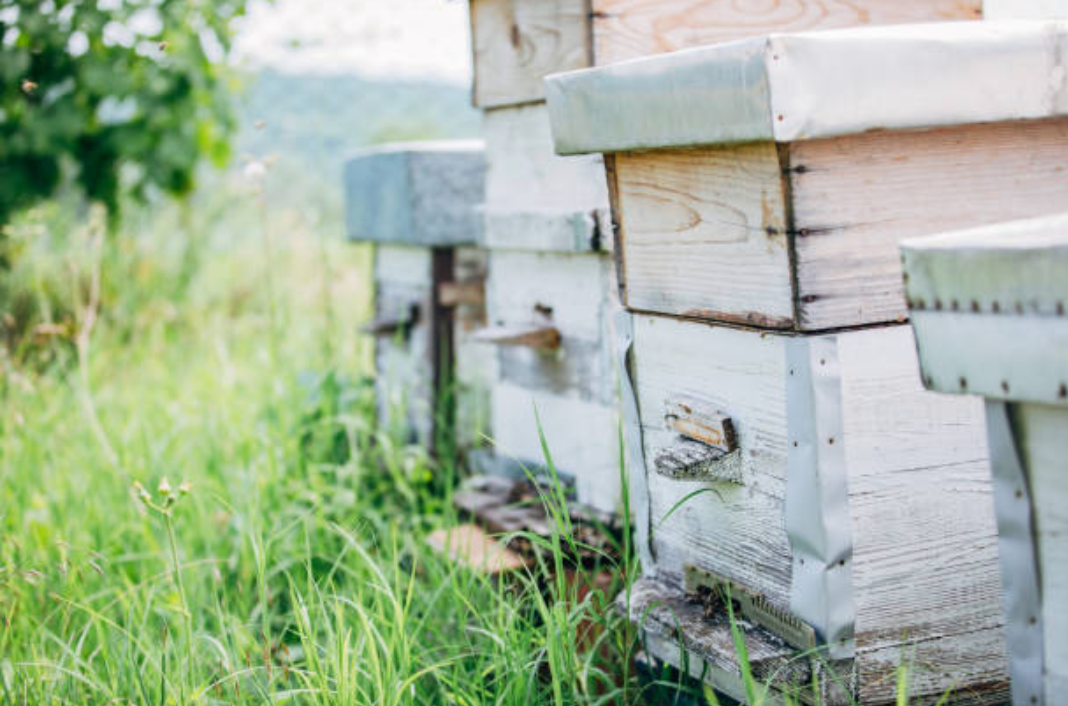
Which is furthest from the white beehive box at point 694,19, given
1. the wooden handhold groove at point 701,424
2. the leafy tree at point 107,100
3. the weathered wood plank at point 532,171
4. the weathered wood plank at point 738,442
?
the leafy tree at point 107,100

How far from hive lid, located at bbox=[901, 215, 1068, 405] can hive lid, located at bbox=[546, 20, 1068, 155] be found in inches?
13.1

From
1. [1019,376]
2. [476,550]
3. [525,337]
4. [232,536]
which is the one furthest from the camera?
[232,536]

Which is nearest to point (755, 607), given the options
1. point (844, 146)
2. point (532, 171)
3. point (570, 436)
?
point (844, 146)

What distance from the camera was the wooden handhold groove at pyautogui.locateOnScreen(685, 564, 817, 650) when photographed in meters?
1.62

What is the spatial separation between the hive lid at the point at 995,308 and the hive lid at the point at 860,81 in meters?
0.33

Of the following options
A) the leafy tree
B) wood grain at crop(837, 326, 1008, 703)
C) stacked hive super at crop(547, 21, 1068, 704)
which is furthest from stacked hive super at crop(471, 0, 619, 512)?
the leafy tree

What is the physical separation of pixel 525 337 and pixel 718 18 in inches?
33.1

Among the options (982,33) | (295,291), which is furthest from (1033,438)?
(295,291)

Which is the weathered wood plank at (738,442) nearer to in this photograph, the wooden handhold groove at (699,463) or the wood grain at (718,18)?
the wooden handhold groove at (699,463)

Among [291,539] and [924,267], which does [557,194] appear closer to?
[291,539]

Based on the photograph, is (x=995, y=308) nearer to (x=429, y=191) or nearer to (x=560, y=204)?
(x=560, y=204)

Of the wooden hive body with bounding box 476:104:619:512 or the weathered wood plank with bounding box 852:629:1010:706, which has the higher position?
the wooden hive body with bounding box 476:104:619:512

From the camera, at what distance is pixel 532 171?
8.43 ft

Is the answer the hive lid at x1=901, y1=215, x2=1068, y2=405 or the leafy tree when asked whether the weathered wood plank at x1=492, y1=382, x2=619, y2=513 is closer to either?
the hive lid at x1=901, y1=215, x2=1068, y2=405
